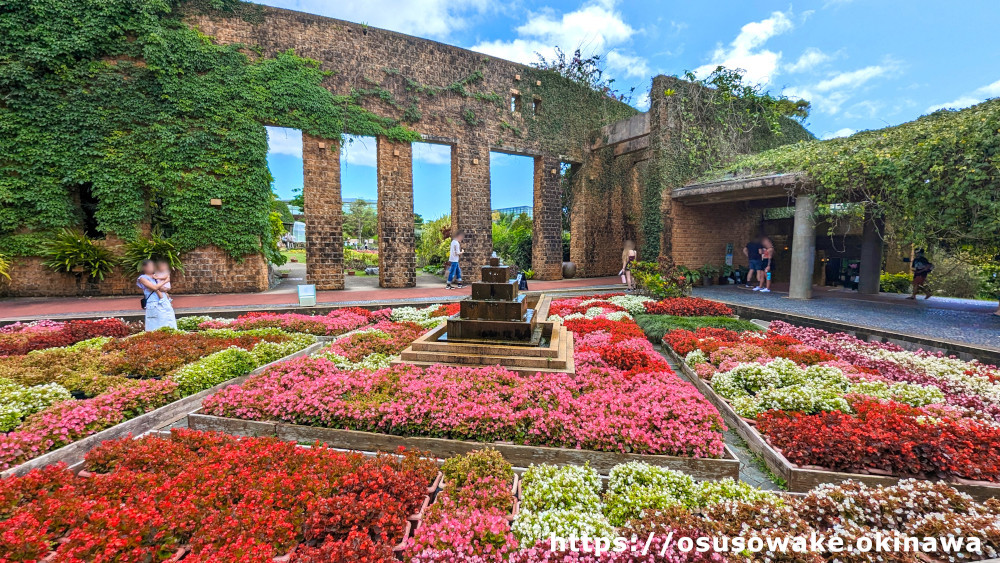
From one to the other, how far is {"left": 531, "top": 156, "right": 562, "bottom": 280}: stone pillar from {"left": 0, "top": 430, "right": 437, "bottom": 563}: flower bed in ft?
46.8

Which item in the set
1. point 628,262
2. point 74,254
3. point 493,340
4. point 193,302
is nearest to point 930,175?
point 628,262

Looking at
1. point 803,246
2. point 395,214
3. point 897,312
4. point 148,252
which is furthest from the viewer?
point 395,214

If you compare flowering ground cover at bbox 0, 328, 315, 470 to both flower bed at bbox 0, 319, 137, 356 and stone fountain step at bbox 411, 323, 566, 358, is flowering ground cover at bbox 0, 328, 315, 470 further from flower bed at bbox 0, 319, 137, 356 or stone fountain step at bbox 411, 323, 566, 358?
stone fountain step at bbox 411, 323, 566, 358

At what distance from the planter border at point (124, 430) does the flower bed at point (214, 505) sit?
1.27ft

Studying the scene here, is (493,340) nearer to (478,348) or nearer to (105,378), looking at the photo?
(478,348)

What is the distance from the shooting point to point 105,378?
163 inches

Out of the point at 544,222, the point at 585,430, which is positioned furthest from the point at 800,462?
the point at 544,222

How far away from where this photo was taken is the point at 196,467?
8.45 feet

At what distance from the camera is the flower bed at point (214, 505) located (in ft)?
6.15

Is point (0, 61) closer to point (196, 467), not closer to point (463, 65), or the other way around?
point (463, 65)

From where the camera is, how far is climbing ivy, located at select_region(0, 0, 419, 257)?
9898mm

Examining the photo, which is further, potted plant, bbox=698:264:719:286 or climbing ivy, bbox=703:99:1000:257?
potted plant, bbox=698:264:719:286

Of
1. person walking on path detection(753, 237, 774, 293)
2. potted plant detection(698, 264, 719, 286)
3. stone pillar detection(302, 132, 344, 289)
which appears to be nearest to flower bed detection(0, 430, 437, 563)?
stone pillar detection(302, 132, 344, 289)

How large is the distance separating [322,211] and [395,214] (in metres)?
2.31
